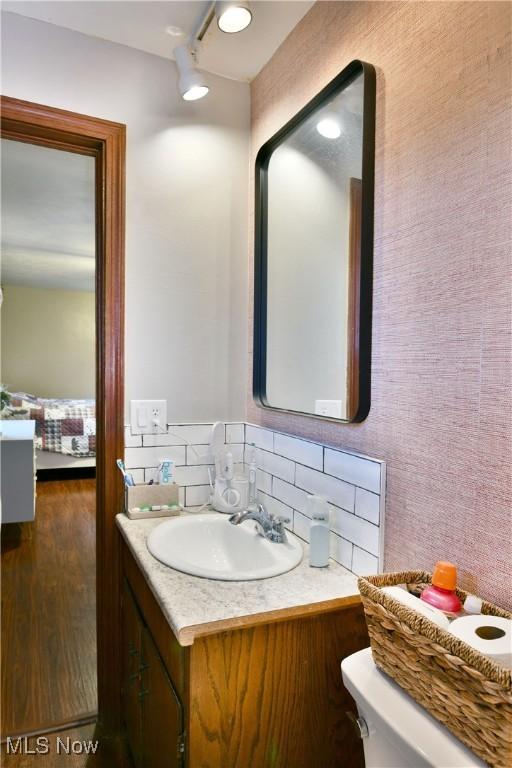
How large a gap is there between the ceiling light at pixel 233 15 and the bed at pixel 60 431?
472cm

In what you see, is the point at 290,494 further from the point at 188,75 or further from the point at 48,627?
the point at 48,627

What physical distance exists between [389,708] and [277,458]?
35.0 inches

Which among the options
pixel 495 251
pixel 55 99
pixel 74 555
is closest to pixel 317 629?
pixel 495 251

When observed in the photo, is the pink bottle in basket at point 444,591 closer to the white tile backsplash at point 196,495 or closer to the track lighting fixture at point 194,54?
the white tile backsplash at point 196,495

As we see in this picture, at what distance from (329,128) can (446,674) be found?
1.30 metres

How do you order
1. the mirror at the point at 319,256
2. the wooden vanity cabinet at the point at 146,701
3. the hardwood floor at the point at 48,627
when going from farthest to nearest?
the hardwood floor at the point at 48,627 < the mirror at the point at 319,256 < the wooden vanity cabinet at the point at 146,701

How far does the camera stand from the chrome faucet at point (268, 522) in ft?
4.38

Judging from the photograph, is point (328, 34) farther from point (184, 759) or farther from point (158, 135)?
point (184, 759)

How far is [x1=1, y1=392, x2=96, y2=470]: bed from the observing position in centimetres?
557

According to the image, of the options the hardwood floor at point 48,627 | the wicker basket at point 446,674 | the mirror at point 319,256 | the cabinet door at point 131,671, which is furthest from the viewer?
the hardwood floor at point 48,627

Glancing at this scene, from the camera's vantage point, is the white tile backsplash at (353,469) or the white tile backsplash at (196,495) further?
the white tile backsplash at (196,495)

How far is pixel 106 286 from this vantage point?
165cm

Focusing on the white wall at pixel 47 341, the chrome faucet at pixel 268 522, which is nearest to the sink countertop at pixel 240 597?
the chrome faucet at pixel 268 522

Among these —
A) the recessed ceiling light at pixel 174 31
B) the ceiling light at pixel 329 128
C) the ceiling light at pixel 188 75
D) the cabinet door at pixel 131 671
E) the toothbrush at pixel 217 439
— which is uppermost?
the recessed ceiling light at pixel 174 31
